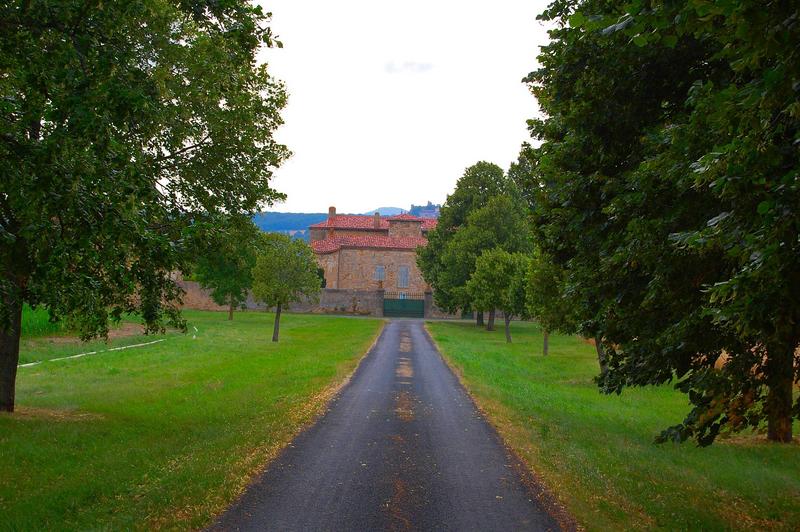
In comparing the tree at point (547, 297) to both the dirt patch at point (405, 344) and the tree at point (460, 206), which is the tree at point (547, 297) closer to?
the dirt patch at point (405, 344)

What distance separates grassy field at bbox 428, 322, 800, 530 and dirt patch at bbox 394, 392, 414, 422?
173 cm

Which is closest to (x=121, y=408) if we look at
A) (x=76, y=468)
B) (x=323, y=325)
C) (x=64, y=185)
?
(x=76, y=468)

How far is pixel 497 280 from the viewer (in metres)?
43.4

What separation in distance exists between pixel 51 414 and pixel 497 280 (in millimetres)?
32745

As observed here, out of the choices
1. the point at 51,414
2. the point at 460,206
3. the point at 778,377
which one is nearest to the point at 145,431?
the point at 51,414

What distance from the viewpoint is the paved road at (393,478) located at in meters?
7.21

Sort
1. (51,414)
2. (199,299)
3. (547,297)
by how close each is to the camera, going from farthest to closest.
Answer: (199,299) → (547,297) → (51,414)

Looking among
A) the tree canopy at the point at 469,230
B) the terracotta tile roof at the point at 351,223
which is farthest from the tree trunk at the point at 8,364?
the terracotta tile roof at the point at 351,223

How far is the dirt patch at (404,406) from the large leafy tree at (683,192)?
471 cm

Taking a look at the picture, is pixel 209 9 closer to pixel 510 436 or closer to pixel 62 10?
pixel 62 10

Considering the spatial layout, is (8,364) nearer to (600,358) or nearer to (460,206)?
(600,358)

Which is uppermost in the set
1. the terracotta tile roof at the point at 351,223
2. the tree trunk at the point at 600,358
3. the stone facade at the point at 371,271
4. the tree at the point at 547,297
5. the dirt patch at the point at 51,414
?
the terracotta tile roof at the point at 351,223

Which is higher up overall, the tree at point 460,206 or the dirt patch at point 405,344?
the tree at point 460,206

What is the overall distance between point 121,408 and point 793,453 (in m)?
13.9
